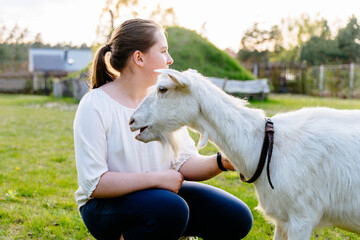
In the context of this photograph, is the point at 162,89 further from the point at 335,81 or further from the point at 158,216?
the point at 335,81

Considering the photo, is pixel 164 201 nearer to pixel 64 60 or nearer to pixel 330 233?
pixel 330 233

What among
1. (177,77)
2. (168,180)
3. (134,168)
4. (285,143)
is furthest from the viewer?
(134,168)

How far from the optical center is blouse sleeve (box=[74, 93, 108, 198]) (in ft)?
7.06

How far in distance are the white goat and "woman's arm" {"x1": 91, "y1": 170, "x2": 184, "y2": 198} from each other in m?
0.23

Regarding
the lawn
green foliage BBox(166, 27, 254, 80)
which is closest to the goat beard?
the lawn

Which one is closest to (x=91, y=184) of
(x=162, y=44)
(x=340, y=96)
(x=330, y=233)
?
(x=162, y=44)

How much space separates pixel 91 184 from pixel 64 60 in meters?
56.6

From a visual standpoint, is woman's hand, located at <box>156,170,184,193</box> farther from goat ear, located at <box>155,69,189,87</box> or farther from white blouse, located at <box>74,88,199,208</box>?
goat ear, located at <box>155,69,189,87</box>

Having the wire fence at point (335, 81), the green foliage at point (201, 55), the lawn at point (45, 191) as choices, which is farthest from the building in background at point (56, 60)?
the lawn at point (45, 191)

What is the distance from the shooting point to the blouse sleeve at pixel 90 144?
7.06 feet

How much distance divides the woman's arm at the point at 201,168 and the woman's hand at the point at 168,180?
0.34m

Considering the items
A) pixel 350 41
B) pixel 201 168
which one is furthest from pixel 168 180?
pixel 350 41

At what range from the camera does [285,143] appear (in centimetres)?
210

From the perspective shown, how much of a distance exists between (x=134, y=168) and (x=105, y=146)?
0.25 metres
